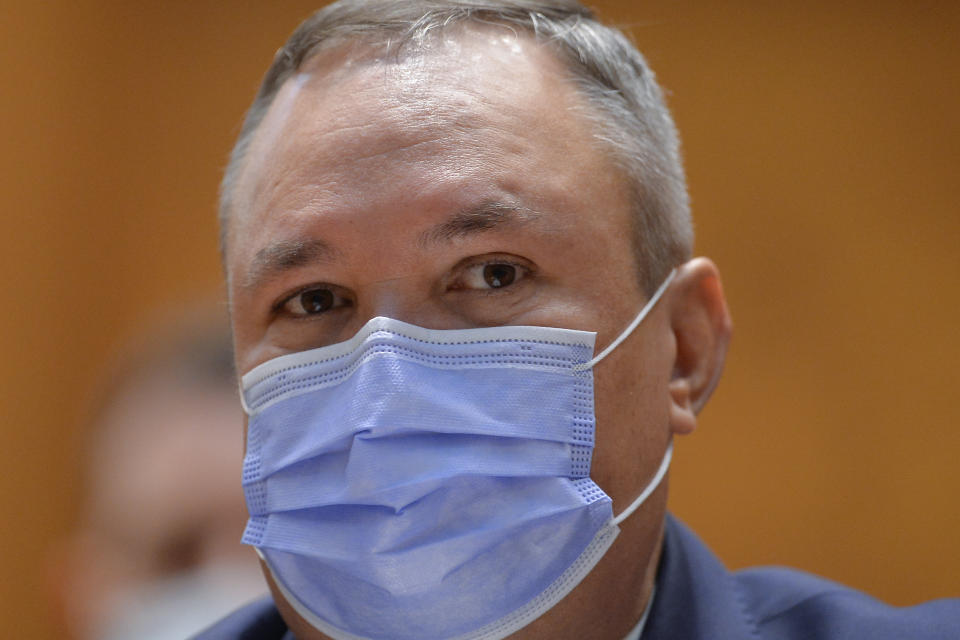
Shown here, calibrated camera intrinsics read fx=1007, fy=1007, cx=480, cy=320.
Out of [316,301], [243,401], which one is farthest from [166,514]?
[316,301]

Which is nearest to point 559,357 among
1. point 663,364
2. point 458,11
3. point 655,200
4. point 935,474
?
point 663,364

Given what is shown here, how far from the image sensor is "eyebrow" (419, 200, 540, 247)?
61.3 inches

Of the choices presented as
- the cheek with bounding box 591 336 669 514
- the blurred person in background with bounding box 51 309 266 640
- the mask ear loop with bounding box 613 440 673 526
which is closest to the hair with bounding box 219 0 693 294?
the cheek with bounding box 591 336 669 514

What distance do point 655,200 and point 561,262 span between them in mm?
298

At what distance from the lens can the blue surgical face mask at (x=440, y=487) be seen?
4.67 ft

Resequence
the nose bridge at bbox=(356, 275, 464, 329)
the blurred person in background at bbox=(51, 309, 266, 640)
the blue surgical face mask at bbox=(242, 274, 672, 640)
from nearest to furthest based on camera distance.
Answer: the blue surgical face mask at bbox=(242, 274, 672, 640)
the nose bridge at bbox=(356, 275, 464, 329)
the blurred person in background at bbox=(51, 309, 266, 640)

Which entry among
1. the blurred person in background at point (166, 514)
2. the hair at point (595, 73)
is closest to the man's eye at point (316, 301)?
the hair at point (595, 73)

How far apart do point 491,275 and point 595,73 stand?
482mm

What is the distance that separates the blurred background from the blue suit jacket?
1873 millimetres

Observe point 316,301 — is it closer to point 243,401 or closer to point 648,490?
point 243,401

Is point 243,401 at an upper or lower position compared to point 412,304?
lower

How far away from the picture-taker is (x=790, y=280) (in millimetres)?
3822

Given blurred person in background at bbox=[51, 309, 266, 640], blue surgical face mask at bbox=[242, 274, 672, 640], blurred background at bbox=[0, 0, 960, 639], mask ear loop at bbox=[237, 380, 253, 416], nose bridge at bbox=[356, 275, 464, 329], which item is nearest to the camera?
blue surgical face mask at bbox=[242, 274, 672, 640]

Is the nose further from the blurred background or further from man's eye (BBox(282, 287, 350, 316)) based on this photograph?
the blurred background
